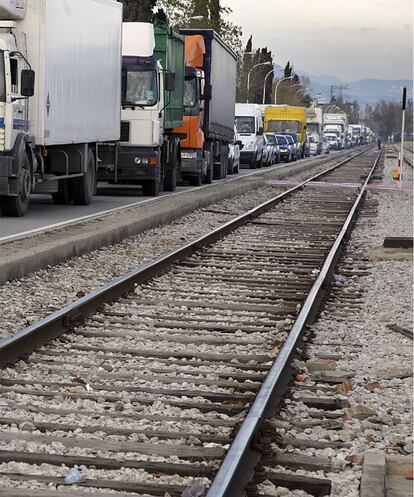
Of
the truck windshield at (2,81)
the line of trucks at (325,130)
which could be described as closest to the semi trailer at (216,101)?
the truck windshield at (2,81)

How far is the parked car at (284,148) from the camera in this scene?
2975 inches

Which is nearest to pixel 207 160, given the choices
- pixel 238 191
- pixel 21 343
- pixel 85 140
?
pixel 238 191

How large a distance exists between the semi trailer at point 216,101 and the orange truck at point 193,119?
0.20 meters

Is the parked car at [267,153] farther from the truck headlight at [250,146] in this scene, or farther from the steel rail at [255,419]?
the steel rail at [255,419]

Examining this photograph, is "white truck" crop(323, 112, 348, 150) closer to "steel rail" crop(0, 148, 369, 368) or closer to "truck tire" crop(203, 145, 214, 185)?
"truck tire" crop(203, 145, 214, 185)

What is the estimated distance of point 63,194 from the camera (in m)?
25.9

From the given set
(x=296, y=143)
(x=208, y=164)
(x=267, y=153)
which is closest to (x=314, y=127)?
(x=296, y=143)

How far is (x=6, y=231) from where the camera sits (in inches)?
731

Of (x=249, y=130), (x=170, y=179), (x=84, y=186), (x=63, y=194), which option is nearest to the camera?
(x=84, y=186)

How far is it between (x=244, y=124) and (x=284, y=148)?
16191mm

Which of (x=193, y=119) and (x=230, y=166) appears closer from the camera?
(x=193, y=119)

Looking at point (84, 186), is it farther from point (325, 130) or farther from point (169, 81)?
point (325, 130)

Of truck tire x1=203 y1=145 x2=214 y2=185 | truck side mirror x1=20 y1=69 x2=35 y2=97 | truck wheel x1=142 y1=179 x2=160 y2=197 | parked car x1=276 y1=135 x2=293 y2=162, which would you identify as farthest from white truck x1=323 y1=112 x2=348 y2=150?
truck side mirror x1=20 y1=69 x2=35 y2=97

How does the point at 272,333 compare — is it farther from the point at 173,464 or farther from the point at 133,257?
the point at 133,257
